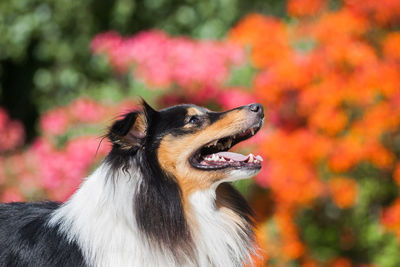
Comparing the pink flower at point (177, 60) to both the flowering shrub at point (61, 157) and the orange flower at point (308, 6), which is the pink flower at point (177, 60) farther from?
the orange flower at point (308, 6)

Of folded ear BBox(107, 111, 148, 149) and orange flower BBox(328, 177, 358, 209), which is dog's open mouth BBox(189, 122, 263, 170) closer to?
folded ear BBox(107, 111, 148, 149)

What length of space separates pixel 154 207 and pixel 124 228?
0.62 ft

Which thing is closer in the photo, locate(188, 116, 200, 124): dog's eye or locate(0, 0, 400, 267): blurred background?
locate(188, 116, 200, 124): dog's eye

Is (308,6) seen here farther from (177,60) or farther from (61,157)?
(61,157)

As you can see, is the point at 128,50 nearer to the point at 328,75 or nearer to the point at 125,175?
the point at 328,75

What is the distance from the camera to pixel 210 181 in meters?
3.16

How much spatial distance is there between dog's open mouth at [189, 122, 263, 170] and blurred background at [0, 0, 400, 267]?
2.14m

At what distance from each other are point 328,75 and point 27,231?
12.2 feet

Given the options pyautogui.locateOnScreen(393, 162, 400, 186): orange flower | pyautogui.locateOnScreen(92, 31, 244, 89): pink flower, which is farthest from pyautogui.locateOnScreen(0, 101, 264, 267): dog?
pyautogui.locateOnScreen(393, 162, 400, 186): orange flower

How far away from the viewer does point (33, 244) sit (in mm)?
3049

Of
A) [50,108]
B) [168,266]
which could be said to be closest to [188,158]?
[168,266]

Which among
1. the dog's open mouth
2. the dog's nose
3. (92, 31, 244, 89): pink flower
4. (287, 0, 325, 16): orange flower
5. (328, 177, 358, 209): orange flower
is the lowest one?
(328, 177, 358, 209): orange flower

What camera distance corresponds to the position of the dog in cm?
298

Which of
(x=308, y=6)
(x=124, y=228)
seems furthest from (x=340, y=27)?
(x=124, y=228)
